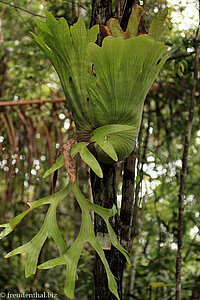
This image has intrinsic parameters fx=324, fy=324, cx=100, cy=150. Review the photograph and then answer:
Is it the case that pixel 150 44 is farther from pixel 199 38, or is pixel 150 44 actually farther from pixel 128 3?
pixel 199 38

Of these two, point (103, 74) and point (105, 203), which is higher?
point (103, 74)

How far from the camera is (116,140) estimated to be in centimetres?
47

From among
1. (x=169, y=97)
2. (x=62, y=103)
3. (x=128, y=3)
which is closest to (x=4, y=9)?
(x=62, y=103)

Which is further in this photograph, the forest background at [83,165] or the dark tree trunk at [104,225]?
the forest background at [83,165]

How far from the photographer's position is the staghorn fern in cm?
44

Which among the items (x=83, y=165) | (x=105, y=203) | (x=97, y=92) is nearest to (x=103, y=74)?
(x=97, y=92)

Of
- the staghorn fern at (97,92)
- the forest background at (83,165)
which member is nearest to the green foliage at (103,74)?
the staghorn fern at (97,92)

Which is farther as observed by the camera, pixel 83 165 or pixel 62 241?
pixel 83 165

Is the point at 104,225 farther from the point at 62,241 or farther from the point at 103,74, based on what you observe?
the point at 103,74

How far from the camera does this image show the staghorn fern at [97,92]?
0.44 meters

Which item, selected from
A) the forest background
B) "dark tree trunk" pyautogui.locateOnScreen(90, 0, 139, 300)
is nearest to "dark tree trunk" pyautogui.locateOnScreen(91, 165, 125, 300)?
"dark tree trunk" pyautogui.locateOnScreen(90, 0, 139, 300)

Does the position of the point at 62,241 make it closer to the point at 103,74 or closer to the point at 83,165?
the point at 103,74

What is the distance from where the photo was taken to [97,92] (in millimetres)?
470

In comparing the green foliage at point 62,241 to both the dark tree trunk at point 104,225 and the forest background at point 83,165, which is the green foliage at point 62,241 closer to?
the dark tree trunk at point 104,225
